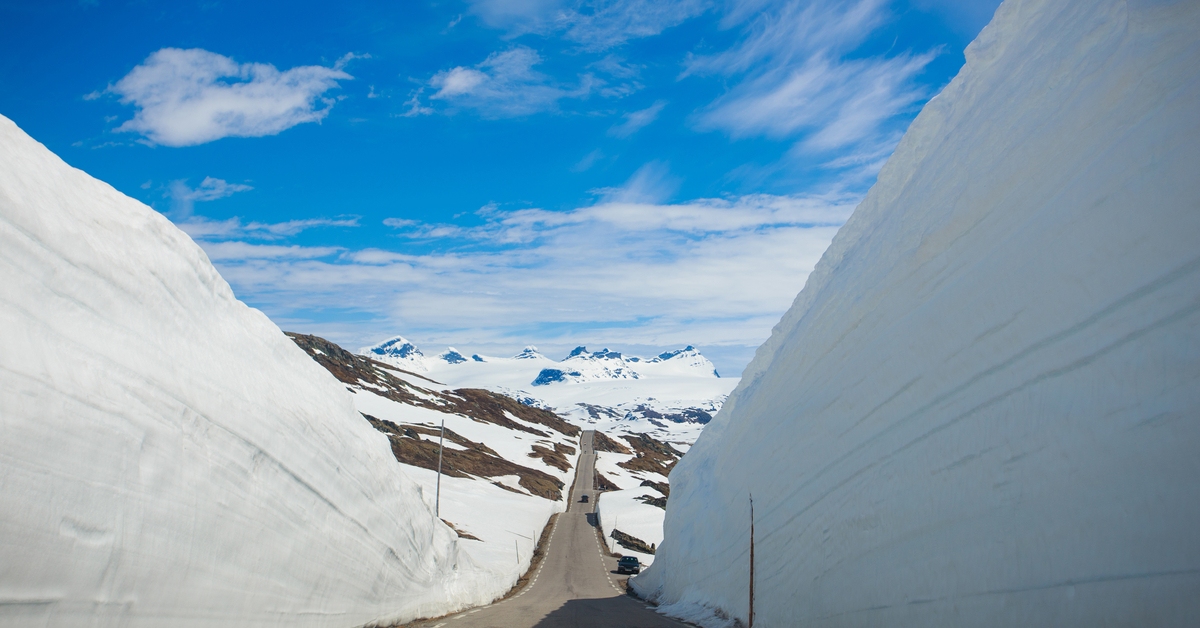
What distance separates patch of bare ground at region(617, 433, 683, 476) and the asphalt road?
54394mm

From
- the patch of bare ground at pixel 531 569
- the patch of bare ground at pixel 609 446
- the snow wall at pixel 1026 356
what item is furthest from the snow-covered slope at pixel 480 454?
the snow wall at pixel 1026 356

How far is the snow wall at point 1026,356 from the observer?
19.8ft

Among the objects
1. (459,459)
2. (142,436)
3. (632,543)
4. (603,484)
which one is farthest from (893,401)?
(603,484)

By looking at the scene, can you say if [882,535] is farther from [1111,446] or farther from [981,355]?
[1111,446]

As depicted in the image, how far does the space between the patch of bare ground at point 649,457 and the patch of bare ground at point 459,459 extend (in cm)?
3518

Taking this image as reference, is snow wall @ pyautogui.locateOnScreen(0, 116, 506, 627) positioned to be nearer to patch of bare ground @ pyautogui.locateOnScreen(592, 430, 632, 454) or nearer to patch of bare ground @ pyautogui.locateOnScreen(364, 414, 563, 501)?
patch of bare ground @ pyautogui.locateOnScreen(364, 414, 563, 501)

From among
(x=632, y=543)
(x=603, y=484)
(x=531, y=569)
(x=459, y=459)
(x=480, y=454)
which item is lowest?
(x=531, y=569)

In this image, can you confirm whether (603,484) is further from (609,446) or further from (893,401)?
(893,401)

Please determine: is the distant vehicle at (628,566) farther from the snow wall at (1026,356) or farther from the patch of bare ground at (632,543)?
the snow wall at (1026,356)

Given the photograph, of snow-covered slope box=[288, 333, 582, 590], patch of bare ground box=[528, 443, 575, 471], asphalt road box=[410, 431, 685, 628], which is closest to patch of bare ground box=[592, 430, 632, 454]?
snow-covered slope box=[288, 333, 582, 590]

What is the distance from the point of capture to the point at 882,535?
33.4 ft

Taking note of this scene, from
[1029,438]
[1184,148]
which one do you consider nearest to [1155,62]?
[1184,148]

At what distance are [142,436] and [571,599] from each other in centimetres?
2127

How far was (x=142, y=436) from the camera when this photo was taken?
7426mm
